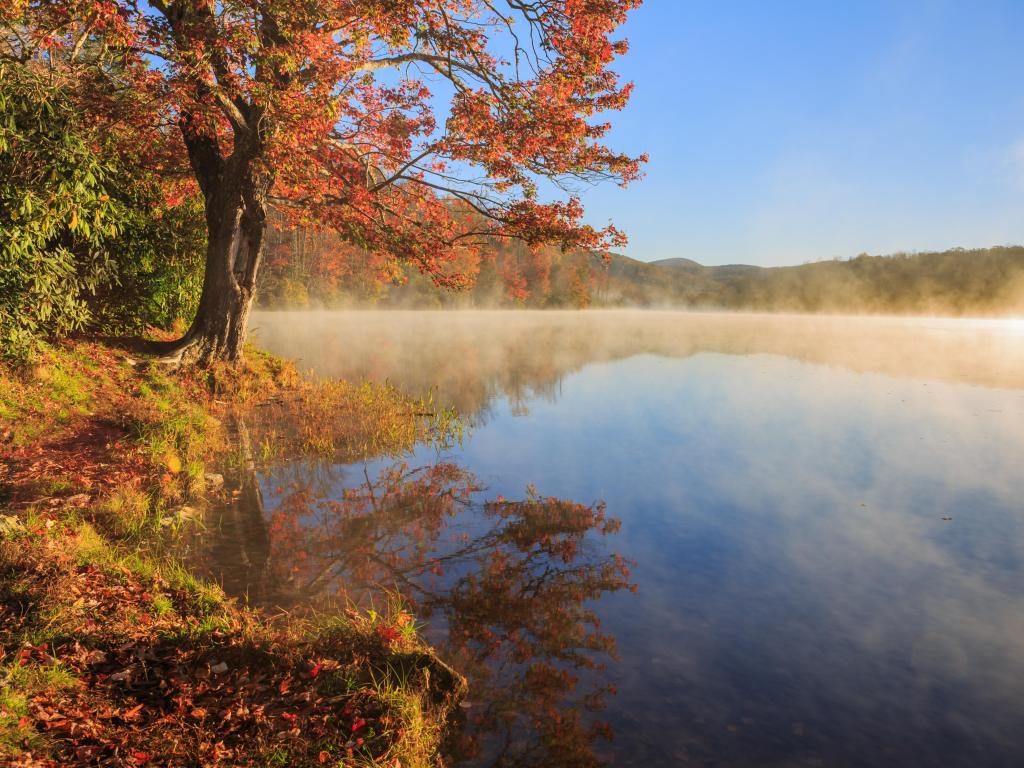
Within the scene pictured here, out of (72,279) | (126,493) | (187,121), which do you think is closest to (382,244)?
(187,121)

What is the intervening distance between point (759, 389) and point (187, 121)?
59.7 ft

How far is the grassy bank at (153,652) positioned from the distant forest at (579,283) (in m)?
31.5

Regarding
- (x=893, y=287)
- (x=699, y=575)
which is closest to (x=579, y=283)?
(x=893, y=287)

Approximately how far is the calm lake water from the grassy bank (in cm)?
67

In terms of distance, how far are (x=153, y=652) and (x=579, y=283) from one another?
265ft

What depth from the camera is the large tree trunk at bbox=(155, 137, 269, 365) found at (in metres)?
13.4

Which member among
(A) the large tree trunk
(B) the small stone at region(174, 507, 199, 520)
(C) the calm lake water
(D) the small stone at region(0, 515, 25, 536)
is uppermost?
(A) the large tree trunk

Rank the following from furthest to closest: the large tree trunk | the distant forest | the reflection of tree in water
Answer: the distant forest
the large tree trunk
the reflection of tree in water

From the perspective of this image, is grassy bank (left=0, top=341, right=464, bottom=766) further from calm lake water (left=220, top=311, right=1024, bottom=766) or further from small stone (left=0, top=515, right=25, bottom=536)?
calm lake water (left=220, top=311, right=1024, bottom=766)

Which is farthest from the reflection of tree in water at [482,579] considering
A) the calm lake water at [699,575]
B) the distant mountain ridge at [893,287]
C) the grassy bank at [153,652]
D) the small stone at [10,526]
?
the distant mountain ridge at [893,287]

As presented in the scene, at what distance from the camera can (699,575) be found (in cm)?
693

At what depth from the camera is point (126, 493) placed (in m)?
7.21

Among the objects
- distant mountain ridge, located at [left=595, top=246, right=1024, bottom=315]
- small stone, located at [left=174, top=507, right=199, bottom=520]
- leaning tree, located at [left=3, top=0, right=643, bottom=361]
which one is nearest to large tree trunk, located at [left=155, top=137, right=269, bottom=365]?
leaning tree, located at [left=3, top=0, right=643, bottom=361]

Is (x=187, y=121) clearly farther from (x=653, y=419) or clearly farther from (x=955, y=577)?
(x=955, y=577)
